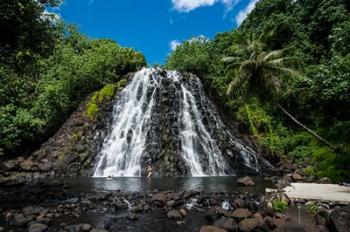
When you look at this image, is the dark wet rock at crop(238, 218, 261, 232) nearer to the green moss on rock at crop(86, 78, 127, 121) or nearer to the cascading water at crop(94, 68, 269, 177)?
the cascading water at crop(94, 68, 269, 177)

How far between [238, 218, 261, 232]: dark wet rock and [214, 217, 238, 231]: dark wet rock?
0.61 feet

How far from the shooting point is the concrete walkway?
10816mm

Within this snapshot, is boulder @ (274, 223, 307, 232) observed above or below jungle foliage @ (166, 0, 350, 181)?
below

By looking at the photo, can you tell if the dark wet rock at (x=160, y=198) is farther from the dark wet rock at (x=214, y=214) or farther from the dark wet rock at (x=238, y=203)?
the dark wet rock at (x=238, y=203)

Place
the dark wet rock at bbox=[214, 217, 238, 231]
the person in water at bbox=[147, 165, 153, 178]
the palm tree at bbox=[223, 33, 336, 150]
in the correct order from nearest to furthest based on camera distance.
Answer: the dark wet rock at bbox=[214, 217, 238, 231], the person in water at bbox=[147, 165, 153, 178], the palm tree at bbox=[223, 33, 336, 150]

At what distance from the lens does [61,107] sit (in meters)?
31.3

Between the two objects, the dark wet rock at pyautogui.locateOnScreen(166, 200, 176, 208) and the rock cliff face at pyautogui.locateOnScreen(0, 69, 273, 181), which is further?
the rock cliff face at pyautogui.locateOnScreen(0, 69, 273, 181)

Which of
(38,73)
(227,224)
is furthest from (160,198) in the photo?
(38,73)

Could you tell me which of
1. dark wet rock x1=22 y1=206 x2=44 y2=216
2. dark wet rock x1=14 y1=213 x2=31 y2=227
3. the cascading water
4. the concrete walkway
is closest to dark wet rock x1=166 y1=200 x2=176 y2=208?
the concrete walkway

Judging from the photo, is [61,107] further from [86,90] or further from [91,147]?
[91,147]

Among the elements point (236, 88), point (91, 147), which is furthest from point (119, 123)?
point (236, 88)

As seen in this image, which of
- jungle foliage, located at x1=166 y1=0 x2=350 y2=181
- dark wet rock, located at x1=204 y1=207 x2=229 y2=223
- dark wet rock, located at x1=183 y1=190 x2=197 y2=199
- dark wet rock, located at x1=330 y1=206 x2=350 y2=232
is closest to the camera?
dark wet rock, located at x1=330 y1=206 x2=350 y2=232

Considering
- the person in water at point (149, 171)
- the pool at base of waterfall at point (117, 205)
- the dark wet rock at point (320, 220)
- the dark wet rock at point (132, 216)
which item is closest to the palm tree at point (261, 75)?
the person in water at point (149, 171)

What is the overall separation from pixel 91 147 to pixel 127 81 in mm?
8936
